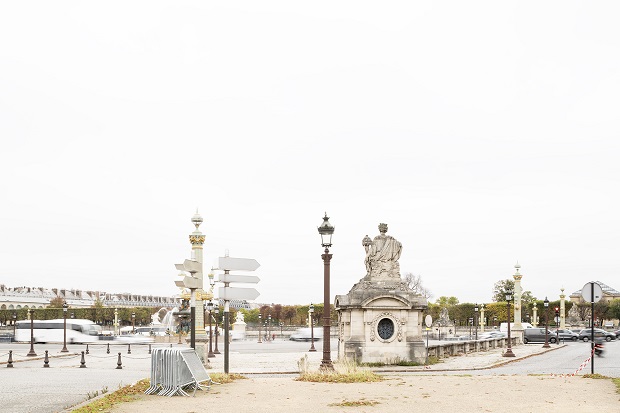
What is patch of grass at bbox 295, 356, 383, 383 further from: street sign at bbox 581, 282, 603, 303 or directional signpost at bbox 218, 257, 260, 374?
street sign at bbox 581, 282, 603, 303

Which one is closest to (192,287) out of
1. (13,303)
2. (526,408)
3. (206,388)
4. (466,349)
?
(206,388)

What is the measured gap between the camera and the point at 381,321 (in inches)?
1162

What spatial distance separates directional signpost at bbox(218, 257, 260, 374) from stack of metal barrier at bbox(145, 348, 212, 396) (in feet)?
10.5

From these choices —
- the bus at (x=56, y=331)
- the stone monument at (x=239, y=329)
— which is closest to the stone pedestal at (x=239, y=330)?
the stone monument at (x=239, y=329)

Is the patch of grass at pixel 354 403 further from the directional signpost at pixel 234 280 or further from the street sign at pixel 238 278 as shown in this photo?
the street sign at pixel 238 278

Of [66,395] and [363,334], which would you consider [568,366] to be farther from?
[66,395]

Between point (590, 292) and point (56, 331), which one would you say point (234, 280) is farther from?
point (56, 331)

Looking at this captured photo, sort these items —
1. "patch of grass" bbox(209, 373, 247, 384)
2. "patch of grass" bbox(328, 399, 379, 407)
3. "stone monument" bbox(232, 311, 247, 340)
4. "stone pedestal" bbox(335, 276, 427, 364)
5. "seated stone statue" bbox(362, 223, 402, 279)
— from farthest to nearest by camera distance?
"stone monument" bbox(232, 311, 247, 340), "seated stone statue" bbox(362, 223, 402, 279), "stone pedestal" bbox(335, 276, 427, 364), "patch of grass" bbox(209, 373, 247, 384), "patch of grass" bbox(328, 399, 379, 407)

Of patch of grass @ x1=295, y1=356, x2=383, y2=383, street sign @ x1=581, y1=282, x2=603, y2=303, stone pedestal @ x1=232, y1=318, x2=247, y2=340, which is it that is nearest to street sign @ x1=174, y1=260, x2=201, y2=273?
patch of grass @ x1=295, y1=356, x2=383, y2=383

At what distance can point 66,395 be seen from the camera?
57.5 feet

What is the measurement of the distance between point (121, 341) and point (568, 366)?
49.2 meters

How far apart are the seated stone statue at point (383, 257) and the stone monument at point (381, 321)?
0.13 feet

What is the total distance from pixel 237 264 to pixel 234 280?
0.44 metres

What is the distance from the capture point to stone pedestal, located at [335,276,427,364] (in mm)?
29250
